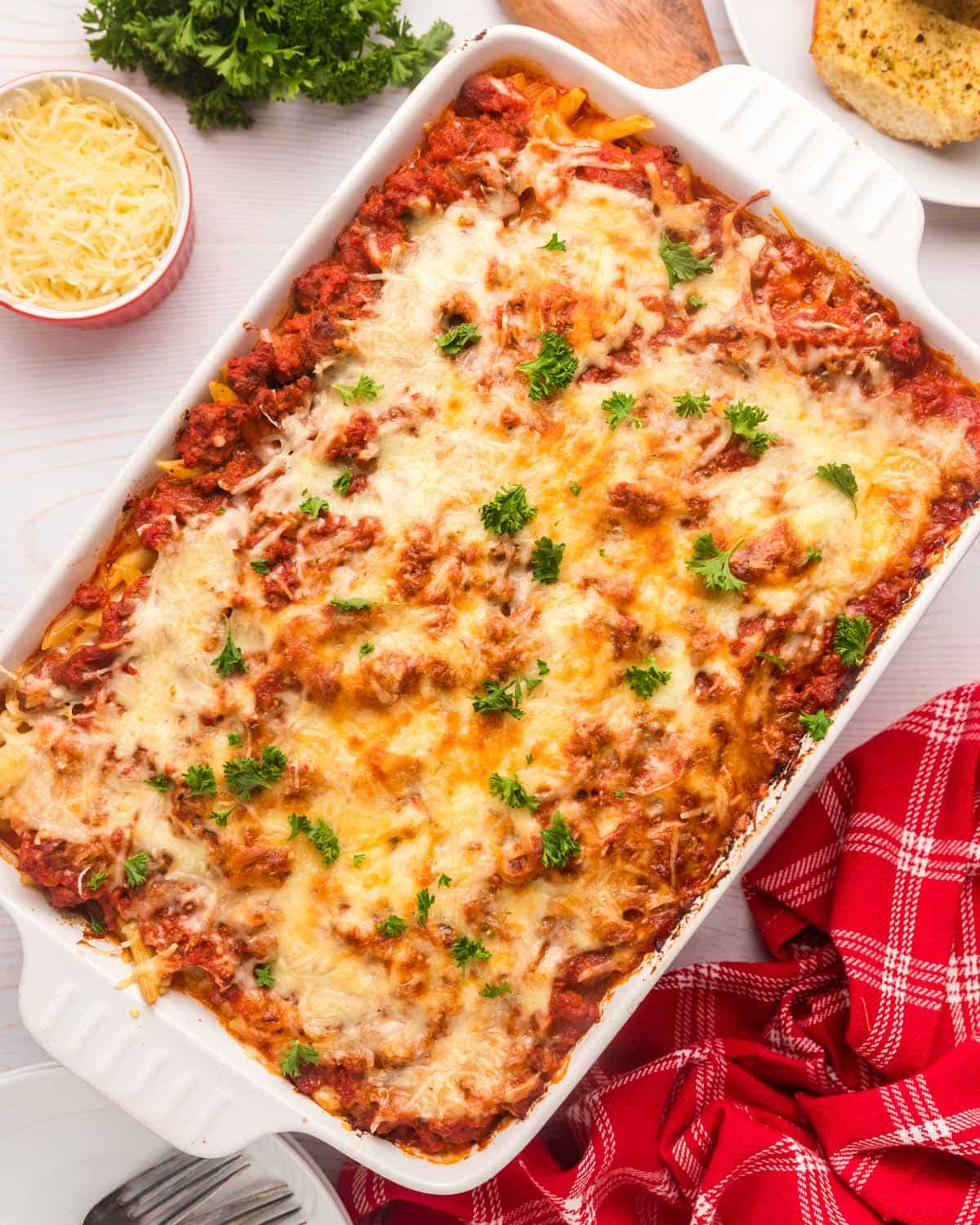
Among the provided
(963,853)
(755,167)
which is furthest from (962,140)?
(963,853)

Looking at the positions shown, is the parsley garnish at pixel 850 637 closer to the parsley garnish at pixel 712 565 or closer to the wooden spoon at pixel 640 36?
the parsley garnish at pixel 712 565

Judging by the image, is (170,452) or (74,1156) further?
(74,1156)

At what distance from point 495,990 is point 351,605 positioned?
93 cm

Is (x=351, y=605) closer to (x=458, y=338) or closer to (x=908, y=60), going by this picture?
(x=458, y=338)

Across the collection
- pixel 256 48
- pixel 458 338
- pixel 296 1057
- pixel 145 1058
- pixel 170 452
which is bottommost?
pixel 145 1058

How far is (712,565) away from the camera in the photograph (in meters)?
2.84

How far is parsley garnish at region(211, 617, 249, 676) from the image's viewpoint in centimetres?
280

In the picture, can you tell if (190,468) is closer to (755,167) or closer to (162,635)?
(162,635)

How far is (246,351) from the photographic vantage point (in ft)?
10.0

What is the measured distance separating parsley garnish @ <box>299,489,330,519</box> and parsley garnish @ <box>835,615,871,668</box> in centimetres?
124

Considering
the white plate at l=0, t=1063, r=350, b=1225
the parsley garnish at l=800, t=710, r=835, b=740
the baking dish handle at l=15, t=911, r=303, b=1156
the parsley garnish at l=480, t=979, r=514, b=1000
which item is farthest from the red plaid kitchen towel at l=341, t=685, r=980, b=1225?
the parsley garnish at l=480, t=979, r=514, b=1000

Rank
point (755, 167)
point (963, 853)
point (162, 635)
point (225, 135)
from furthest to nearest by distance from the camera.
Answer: point (225, 135) < point (963, 853) < point (755, 167) < point (162, 635)

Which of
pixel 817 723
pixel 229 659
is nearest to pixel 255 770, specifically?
pixel 229 659

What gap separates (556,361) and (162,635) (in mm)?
1109
